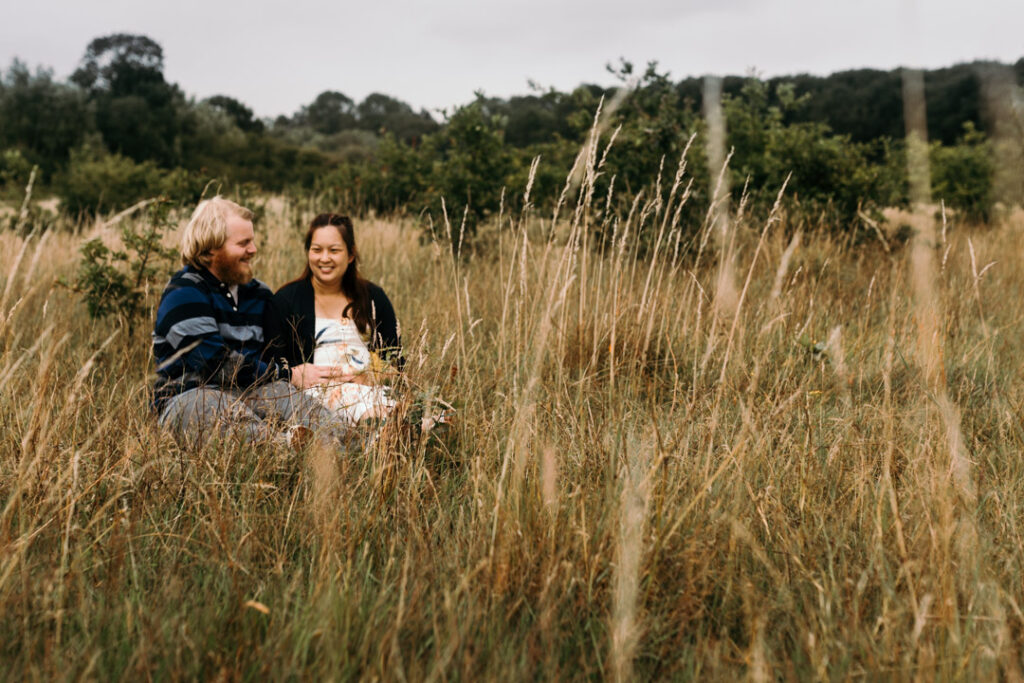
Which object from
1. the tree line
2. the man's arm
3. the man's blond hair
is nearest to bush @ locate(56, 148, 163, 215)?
the tree line

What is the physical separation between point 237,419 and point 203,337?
57 centimetres

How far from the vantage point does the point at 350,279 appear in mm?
3260

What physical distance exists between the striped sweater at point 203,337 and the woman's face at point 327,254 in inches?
13.6

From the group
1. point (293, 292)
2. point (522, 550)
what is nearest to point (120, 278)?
point (293, 292)

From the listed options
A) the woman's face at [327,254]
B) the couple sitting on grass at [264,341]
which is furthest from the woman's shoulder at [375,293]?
the woman's face at [327,254]

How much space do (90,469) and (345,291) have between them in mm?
1464

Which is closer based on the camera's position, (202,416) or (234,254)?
(202,416)

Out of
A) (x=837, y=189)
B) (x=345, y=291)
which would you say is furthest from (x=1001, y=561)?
(x=837, y=189)

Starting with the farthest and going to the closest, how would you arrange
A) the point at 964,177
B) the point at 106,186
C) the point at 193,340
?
the point at 964,177
the point at 106,186
the point at 193,340

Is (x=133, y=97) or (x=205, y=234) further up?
(x=133, y=97)

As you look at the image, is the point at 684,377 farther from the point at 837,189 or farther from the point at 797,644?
the point at 837,189

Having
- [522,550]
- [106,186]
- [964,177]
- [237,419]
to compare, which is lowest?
[522,550]

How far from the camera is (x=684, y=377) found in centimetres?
307

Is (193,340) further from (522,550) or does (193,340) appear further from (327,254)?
(522,550)
